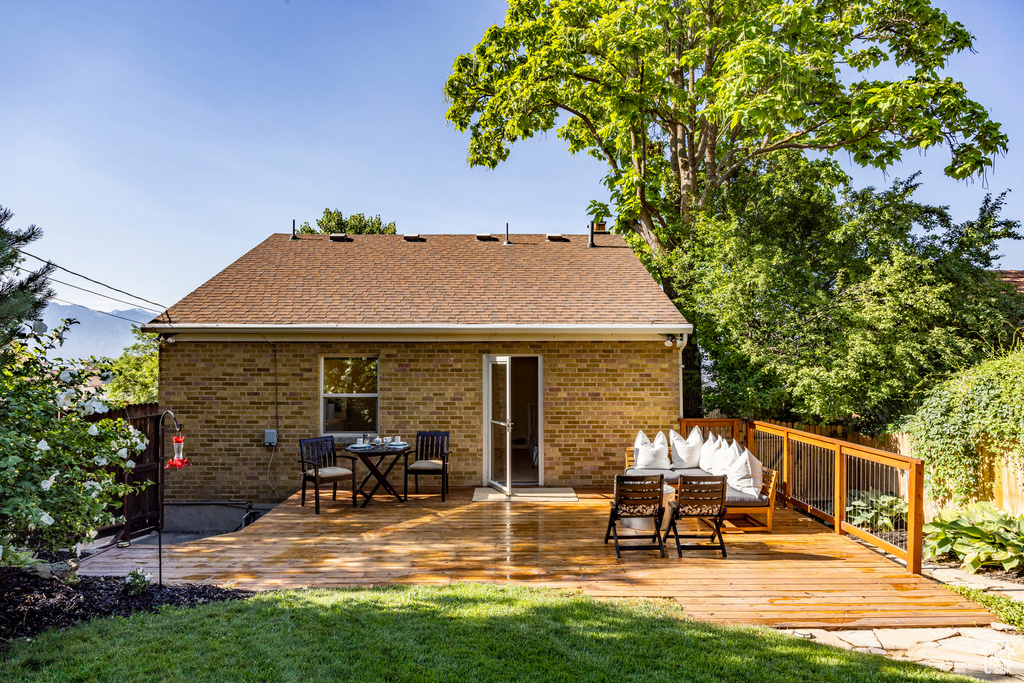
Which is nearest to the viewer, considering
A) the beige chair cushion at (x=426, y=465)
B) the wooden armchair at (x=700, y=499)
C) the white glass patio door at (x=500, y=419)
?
the wooden armchair at (x=700, y=499)

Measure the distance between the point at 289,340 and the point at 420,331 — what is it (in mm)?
2354

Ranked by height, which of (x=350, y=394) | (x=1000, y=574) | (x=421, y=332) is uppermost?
(x=421, y=332)

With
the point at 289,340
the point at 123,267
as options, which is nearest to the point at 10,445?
the point at 289,340

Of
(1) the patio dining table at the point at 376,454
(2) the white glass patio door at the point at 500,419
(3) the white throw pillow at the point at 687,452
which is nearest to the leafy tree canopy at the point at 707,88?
(2) the white glass patio door at the point at 500,419

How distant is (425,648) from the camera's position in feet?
13.3

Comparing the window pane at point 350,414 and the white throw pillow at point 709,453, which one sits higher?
the window pane at point 350,414

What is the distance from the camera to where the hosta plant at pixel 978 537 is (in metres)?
6.25

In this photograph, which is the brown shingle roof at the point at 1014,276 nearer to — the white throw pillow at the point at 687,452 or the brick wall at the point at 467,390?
the brick wall at the point at 467,390

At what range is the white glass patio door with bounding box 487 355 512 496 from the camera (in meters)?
9.59

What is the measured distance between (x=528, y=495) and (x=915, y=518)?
5.39m

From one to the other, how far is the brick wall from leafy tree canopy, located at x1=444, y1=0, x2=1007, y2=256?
19.7ft

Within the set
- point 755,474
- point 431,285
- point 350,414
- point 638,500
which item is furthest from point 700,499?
point 431,285

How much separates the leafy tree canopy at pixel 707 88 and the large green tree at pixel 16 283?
12.2m

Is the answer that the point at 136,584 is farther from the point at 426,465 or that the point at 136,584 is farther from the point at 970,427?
the point at 970,427
